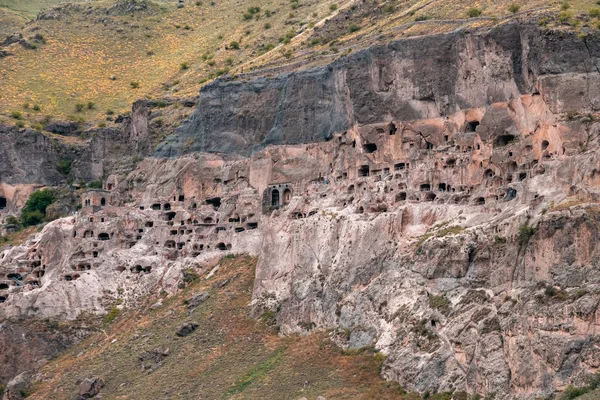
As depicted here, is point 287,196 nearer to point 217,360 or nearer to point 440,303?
point 217,360

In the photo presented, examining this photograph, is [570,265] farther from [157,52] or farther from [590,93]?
[157,52]

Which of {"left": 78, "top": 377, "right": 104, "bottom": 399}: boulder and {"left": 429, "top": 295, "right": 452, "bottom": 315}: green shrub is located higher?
{"left": 429, "top": 295, "right": 452, "bottom": 315}: green shrub

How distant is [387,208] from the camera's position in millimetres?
82875

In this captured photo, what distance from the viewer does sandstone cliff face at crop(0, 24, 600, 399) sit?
6606cm

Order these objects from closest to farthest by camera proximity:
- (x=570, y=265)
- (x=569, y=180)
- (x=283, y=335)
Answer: (x=570, y=265)
(x=569, y=180)
(x=283, y=335)

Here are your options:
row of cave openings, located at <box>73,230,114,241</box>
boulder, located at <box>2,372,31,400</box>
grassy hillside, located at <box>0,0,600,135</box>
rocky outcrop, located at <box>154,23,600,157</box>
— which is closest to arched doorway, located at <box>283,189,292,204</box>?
rocky outcrop, located at <box>154,23,600,157</box>

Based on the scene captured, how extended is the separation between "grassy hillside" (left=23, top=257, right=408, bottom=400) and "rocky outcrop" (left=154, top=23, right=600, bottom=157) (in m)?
14.7

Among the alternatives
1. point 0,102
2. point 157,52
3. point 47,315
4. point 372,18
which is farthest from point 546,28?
point 157,52

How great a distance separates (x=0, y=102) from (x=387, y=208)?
65.9m

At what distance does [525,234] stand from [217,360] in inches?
928

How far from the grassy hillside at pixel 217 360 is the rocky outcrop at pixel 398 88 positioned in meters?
14.7

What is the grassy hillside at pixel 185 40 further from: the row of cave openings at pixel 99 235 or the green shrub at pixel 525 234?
the green shrub at pixel 525 234

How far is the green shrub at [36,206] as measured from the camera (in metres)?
113

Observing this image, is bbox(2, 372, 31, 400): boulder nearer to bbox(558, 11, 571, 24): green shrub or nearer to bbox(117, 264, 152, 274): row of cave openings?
bbox(117, 264, 152, 274): row of cave openings
